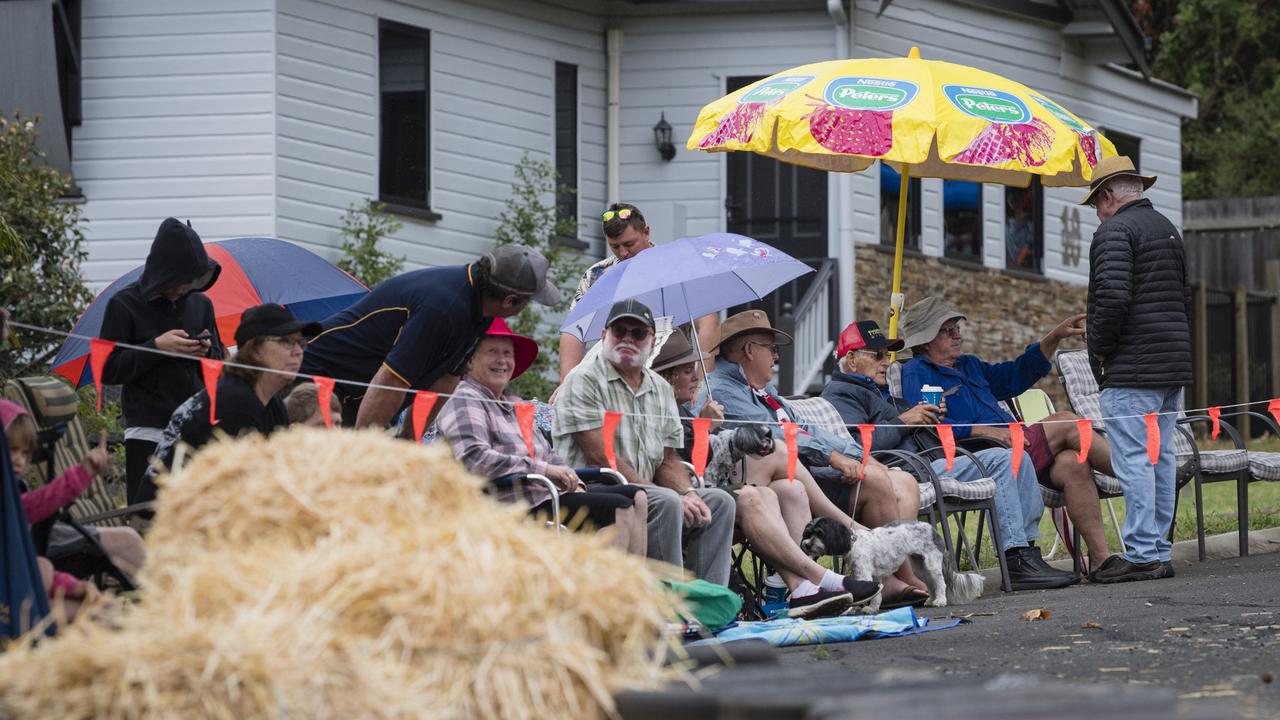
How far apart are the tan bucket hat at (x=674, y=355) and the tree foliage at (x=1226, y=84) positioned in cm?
2159

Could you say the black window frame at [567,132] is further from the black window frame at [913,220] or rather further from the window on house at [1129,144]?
the window on house at [1129,144]

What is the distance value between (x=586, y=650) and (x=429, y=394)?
362 centimetres

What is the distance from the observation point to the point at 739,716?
388 cm

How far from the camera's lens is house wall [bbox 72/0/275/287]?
16125 millimetres

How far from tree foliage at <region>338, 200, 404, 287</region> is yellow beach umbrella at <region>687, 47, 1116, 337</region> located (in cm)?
623

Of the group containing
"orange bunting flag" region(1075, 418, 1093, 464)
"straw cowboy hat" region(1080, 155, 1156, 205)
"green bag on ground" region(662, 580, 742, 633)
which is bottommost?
"green bag on ground" region(662, 580, 742, 633)

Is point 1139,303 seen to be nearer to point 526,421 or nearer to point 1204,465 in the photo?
point 1204,465

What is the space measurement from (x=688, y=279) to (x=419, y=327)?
2.05 metres

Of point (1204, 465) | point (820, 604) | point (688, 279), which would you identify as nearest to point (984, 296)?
point (1204, 465)

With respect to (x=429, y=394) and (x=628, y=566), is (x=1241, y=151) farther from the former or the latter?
(x=628, y=566)

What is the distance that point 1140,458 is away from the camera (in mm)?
9609

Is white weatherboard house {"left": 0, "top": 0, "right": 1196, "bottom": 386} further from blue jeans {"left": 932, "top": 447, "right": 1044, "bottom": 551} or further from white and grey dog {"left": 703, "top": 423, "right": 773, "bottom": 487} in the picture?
white and grey dog {"left": 703, "top": 423, "right": 773, "bottom": 487}

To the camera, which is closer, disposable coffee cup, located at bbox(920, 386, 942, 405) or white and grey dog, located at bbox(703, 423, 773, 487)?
white and grey dog, located at bbox(703, 423, 773, 487)

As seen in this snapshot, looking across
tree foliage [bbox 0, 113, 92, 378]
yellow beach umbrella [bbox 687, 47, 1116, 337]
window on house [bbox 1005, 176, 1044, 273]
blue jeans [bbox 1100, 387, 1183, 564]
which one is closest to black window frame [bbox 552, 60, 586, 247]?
window on house [bbox 1005, 176, 1044, 273]
